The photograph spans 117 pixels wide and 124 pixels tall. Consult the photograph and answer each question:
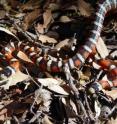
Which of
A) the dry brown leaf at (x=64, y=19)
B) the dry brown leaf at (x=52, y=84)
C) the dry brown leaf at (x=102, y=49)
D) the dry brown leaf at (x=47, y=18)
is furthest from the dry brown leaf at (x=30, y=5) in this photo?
the dry brown leaf at (x=52, y=84)

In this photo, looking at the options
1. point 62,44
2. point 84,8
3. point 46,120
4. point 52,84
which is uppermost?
point 84,8

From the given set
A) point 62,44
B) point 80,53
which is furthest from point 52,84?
point 62,44

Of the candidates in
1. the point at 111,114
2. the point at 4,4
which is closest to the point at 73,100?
the point at 111,114

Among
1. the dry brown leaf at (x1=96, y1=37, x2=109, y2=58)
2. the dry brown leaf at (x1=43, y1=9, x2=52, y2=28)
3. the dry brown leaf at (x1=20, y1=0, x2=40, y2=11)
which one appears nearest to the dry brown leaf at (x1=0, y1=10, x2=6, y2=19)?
the dry brown leaf at (x1=20, y1=0, x2=40, y2=11)

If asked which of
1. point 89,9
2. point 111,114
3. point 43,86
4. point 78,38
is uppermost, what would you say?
point 89,9

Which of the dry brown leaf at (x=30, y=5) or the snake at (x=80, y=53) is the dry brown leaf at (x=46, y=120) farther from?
the dry brown leaf at (x=30, y=5)

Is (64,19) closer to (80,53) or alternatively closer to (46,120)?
(80,53)

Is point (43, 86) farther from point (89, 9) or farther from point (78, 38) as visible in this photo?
point (89, 9)

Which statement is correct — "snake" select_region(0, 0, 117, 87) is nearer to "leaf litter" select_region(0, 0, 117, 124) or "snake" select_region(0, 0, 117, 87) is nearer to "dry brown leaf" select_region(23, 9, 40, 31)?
"leaf litter" select_region(0, 0, 117, 124)

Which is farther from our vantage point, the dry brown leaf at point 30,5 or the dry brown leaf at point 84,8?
the dry brown leaf at point 30,5

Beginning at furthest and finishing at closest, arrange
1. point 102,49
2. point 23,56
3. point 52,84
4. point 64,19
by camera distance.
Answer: point 64,19
point 23,56
point 102,49
point 52,84

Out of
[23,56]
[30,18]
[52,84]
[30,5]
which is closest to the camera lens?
[52,84]
